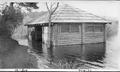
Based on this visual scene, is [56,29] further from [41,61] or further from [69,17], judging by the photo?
[41,61]

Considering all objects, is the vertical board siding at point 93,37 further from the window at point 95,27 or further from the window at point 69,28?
the window at point 69,28

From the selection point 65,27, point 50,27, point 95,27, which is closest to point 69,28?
point 65,27

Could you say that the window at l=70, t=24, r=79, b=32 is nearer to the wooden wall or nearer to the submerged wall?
the wooden wall

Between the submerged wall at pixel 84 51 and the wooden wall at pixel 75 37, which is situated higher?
the wooden wall at pixel 75 37

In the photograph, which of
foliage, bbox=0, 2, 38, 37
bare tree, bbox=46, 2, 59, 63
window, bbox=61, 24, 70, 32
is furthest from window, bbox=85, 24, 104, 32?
foliage, bbox=0, 2, 38, 37

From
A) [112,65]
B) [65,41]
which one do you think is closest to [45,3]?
[65,41]

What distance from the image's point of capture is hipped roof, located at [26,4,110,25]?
434 centimetres

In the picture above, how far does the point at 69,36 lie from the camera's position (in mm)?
4375

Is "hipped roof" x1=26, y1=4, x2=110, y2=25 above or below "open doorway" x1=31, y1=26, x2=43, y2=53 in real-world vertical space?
above

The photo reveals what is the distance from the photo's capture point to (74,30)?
434cm

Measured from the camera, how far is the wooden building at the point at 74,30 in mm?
4332

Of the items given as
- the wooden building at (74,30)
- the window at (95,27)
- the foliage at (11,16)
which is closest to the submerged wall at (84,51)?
the wooden building at (74,30)

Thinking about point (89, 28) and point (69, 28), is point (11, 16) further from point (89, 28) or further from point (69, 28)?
point (89, 28)

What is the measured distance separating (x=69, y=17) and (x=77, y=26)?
0.22 meters
